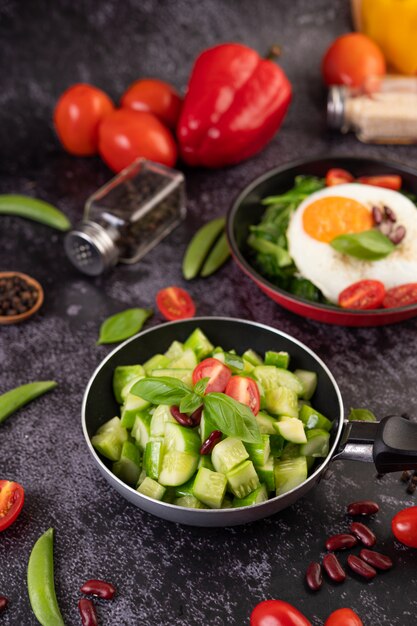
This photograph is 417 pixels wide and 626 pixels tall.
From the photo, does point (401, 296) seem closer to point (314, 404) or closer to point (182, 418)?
point (314, 404)

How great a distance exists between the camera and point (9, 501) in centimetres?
165

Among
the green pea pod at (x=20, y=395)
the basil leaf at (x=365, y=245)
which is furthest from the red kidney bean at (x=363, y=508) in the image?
the green pea pod at (x=20, y=395)

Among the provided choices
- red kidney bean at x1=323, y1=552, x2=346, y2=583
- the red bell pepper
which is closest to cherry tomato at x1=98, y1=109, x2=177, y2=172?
the red bell pepper

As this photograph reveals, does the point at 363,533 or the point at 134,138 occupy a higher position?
the point at 134,138

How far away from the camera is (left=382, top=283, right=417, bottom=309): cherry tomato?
6.68 ft

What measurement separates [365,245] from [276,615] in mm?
1035

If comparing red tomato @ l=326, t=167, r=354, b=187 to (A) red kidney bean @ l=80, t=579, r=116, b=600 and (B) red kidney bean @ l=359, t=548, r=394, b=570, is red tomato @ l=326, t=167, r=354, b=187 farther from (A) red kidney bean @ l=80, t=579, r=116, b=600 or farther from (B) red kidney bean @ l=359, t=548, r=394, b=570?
(A) red kidney bean @ l=80, t=579, r=116, b=600

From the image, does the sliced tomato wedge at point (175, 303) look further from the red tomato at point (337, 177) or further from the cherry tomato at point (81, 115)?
the cherry tomato at point (81, 115)

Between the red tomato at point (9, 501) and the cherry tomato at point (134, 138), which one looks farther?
the cherry tomato at point (134, 138)

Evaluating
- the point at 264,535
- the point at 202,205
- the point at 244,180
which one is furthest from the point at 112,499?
the point at 244,180

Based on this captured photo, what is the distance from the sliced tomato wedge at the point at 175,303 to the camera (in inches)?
86.3

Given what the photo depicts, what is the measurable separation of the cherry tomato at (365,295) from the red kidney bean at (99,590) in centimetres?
99

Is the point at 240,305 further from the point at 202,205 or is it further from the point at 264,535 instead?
the point at 264,535

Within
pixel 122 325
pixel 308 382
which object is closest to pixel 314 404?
pixel 308 382
